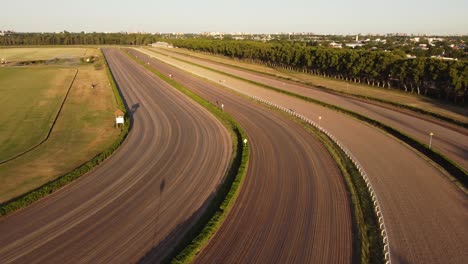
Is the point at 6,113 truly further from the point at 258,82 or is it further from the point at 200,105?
the point at 258,82

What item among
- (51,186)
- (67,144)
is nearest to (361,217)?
(51,186)

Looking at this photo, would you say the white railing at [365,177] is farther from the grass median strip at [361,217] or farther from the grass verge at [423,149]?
the grass verge at [423,149]

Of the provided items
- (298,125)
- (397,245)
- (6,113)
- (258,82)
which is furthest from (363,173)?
(258,82)

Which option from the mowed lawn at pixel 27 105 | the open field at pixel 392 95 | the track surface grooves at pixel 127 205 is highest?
the open field at pixel 392 95

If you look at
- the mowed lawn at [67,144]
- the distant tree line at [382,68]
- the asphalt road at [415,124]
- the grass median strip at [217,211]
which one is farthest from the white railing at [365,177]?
the distant tree line at [382,68]

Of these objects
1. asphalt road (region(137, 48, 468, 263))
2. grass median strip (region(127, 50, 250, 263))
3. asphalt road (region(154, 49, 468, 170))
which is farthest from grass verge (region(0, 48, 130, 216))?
asphalt road (region(154, 49, 468, 170))

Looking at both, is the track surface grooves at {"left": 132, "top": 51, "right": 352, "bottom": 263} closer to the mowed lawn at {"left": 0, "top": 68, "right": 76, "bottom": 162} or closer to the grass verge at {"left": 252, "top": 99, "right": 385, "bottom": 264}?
the grass verge at {"left": 252, "top": 99, "right": 385, "bottom": 264}
